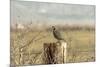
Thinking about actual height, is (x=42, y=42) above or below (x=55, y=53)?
above

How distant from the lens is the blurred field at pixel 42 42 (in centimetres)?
237

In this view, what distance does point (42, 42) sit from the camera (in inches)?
97.2

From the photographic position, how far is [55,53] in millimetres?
2520

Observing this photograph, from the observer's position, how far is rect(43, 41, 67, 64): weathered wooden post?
8.14 ft

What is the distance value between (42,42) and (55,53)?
0.21 metres

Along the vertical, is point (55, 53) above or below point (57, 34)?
below

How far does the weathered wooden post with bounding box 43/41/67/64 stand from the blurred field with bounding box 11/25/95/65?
5cm

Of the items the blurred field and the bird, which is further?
the bird

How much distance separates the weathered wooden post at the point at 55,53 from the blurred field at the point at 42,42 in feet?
0.17

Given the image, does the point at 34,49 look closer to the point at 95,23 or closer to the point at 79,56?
the point at 79,56

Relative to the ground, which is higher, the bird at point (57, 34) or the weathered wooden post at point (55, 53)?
the bird at point (57, 34)

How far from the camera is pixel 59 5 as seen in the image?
2549 millimetres

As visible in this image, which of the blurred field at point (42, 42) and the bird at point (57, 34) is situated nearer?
the blurred field at point (42, 42)

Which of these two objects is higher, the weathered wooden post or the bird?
the bird
